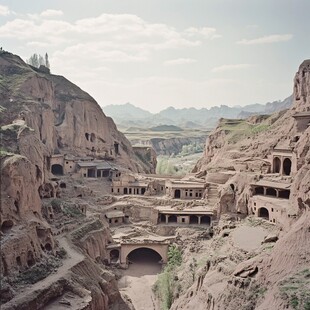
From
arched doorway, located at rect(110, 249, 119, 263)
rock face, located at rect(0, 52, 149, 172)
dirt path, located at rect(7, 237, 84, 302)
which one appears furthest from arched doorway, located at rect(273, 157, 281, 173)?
dirt path, located at rect(7, 237, 84, 302)

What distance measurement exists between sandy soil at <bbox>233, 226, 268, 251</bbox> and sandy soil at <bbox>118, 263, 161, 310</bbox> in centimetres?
1063

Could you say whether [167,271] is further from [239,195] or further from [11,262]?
[11,262]

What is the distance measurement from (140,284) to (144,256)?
7475 mm

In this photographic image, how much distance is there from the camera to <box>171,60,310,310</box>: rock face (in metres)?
27.9

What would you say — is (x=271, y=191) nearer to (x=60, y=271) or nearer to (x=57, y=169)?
(x=60, y=271)

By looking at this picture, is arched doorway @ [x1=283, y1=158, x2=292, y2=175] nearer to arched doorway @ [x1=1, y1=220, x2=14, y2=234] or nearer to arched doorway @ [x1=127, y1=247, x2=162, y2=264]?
arched doorway @ [x1=127, y1=247, x2=162, y2=264]

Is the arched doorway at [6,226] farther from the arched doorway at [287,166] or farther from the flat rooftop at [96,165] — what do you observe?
the arched doorway at [287,166]

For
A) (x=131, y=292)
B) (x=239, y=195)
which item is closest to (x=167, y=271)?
(x=131, y=292)

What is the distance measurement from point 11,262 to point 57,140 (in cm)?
3836

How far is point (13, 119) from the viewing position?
56.7 m

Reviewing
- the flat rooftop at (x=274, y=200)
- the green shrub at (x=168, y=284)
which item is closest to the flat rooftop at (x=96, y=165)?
the green shrub at (x=168, y=284)

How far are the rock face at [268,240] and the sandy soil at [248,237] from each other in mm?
2286

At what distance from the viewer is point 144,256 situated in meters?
54.8

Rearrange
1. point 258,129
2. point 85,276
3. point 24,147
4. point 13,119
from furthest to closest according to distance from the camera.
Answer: point 258,129 < point 13,119 < point 24,147 < point 85,276
